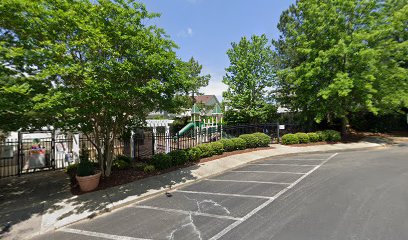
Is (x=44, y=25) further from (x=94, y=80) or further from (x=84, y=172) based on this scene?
(x=84, y=172)

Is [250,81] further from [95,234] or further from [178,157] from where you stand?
[95,234]

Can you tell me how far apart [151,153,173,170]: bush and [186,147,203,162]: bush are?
56.2 inches

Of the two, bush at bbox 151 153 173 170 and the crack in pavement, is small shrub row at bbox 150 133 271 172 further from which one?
the crack in pavement

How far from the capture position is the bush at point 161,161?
30.8 feet

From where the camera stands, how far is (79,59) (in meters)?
6.45

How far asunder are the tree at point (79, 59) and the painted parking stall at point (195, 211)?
2.93m

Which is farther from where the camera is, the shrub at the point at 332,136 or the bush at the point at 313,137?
the shrub at the point at 332,136

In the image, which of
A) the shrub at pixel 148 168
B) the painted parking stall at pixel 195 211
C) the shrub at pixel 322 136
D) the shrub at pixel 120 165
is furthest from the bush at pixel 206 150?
the shrub at pixel 322 136

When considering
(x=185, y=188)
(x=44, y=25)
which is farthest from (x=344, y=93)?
A: (x=44, y=25)

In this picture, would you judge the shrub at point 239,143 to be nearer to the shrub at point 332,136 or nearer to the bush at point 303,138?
the bush at point 303,138

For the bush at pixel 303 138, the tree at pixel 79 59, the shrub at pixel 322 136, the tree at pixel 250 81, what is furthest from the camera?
the tree at pixel 250 81

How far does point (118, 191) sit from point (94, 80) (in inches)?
143

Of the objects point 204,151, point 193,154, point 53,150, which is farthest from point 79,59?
point 204,151

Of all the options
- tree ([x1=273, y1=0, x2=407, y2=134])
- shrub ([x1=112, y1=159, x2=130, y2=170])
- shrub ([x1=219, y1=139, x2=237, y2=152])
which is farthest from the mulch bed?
tree ([x1=273, y1=0, x2=407, y2=134])
